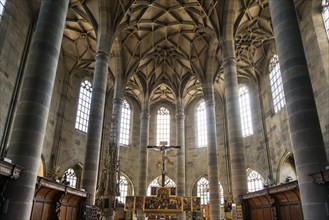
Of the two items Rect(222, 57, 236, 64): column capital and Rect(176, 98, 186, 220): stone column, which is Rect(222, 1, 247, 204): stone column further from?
Rect(176, 98, 186, 220): stone column

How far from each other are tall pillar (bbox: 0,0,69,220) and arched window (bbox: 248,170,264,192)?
2017 centimetres

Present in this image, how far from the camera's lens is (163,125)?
106 feet

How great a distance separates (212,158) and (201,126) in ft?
30.9

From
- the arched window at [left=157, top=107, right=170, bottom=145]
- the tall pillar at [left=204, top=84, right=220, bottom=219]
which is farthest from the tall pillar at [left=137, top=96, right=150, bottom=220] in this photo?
the tall pillar at [left=204, top=84, right=220, bottom=219]

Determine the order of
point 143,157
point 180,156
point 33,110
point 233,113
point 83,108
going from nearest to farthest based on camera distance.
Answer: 1. point 33,110
2. point 233,113
3. point 143,157
4. point 83,108
5. point 180,156

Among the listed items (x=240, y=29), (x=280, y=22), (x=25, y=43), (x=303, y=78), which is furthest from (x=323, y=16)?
(x=25, y=43)

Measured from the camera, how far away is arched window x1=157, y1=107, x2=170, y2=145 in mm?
31641

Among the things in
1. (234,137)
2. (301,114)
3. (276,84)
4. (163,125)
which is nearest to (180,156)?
(163,125)

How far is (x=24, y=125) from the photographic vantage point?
8258 mm

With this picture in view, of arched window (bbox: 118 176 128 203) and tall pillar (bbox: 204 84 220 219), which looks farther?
arched window (bbox: 118 176 128 203)

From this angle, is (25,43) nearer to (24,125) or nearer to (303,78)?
(24,125)

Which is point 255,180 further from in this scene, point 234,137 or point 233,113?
point 233,113

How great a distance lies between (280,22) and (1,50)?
13.9 metres

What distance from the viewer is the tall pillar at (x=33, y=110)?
754cm
